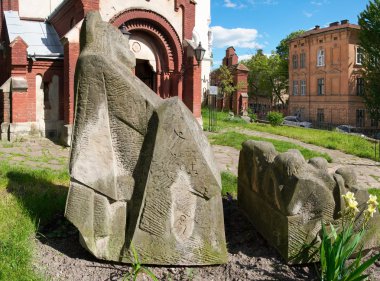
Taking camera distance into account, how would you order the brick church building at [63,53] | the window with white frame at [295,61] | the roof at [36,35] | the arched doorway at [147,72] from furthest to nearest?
the window with white frame at [295,61] → the arched doorway at [147,72] → the roof at [36,35] → the brick church building at [63,53]

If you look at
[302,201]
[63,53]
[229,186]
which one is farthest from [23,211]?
[63,53]

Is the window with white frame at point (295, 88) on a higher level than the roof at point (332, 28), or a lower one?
lower

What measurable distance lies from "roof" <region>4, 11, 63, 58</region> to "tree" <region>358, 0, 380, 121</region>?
2448 cm

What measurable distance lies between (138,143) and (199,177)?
25.1 inches

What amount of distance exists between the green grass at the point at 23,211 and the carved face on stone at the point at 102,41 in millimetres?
1966

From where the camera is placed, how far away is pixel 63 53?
45.7ft

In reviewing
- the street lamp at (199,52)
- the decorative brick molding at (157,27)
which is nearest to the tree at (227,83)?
the decorative brick molding at (157,27)

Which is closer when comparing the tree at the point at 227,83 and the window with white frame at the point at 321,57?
the tree at the point at 227,83

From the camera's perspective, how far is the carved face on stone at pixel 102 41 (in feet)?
11.8

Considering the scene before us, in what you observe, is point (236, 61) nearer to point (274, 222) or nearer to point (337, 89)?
point (337, 89)

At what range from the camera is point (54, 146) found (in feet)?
40.8

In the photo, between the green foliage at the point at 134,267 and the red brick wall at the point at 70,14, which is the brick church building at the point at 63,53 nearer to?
the red brick wall at the point at 70,14

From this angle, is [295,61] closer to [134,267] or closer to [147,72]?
[147,72]

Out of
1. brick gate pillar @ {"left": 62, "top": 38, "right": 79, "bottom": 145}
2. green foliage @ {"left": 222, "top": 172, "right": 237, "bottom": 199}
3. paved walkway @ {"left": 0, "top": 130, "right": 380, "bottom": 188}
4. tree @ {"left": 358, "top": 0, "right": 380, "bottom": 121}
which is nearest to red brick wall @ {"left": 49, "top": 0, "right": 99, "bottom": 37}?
brick gate pillar @ {"left": 62, "top": 38, "right": 79, "bottom": 145}
